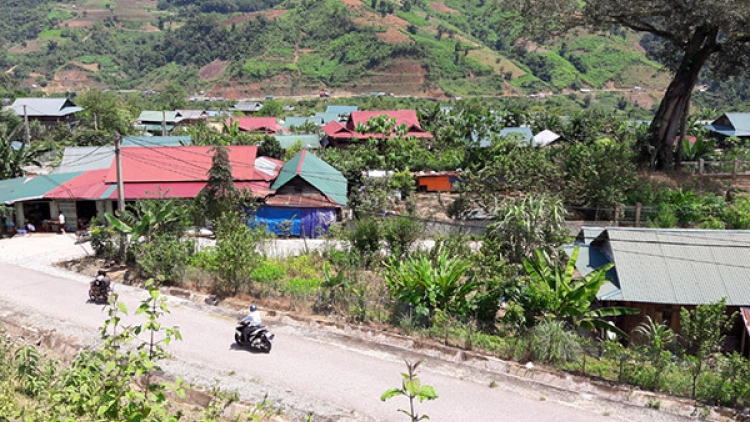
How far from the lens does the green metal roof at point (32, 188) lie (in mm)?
24344

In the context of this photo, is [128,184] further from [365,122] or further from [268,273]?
[365,122]

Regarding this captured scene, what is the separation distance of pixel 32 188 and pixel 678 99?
87.0 ft

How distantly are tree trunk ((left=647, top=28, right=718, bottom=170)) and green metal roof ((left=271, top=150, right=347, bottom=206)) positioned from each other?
13.6 metres

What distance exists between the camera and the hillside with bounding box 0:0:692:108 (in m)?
109

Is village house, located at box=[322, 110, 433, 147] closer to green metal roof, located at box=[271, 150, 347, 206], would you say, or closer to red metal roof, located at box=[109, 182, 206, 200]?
green metal roof, located at box=[271, 150, 347, 206]

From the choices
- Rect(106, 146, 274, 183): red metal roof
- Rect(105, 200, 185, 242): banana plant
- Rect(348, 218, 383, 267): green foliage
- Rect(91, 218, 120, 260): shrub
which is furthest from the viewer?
Rect(106, 146, 274, 183): red metal roof

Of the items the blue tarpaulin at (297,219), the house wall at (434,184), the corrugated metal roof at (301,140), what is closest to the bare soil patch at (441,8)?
the corrugated metal roof at (301,140)

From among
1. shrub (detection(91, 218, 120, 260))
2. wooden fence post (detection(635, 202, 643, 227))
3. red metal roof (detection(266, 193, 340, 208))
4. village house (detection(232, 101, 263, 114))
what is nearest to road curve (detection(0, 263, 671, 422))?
shrub (detection(91, 218, 120, 260))

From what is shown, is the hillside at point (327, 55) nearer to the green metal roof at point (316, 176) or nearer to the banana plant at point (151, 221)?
the green metal roof at point (316, 176)

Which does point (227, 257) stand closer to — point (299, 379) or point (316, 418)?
point (299, 379)

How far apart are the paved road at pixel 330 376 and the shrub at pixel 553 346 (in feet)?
4.15

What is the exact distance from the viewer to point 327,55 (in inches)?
4560

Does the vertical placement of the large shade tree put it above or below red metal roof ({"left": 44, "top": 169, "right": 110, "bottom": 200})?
above

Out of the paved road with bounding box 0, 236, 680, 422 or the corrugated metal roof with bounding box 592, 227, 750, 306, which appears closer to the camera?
the paved road with bounding box 0, 236, 680, 422
